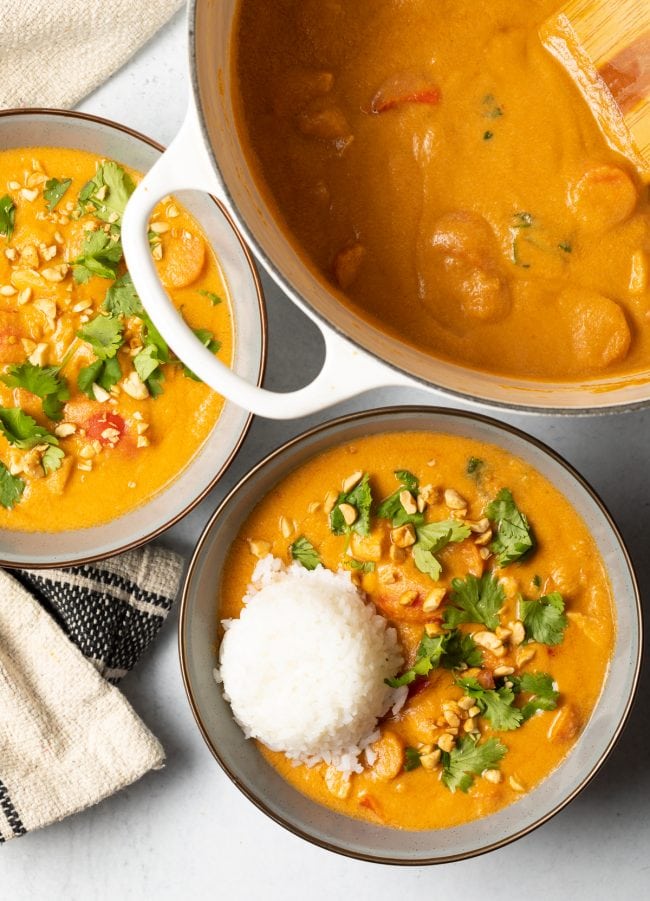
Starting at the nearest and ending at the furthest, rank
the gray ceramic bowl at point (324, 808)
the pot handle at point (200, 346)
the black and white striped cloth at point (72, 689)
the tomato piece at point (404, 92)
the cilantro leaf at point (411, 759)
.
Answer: the pot handle at point (200, 346)
the tomato piece at point (404, 92)
the gray ceramic bowl at point (324, 808)
the cilantro leaf at point (411, 759)
the black and white striped cloth at point (72, 689)

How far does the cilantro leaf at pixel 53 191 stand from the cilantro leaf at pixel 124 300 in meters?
0.25

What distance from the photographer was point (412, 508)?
2240 millimetres

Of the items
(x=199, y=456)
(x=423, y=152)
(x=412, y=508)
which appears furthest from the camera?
(x=199, y=456)

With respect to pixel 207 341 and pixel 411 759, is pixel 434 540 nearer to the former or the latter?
pixel 411 759

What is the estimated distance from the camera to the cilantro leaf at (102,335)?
7.63ft

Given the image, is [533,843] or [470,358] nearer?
[470,358]

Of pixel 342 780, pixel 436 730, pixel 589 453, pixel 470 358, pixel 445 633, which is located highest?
pixel 470 358

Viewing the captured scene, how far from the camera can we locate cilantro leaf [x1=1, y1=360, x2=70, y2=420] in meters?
2.32

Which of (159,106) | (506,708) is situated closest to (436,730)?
(506,708)

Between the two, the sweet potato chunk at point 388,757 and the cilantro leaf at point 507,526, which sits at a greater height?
the cilantro leaf at point 507,526

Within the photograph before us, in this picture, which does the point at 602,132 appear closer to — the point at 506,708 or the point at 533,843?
the point at 506,708

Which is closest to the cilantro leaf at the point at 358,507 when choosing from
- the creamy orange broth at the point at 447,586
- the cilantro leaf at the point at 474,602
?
Result: the creamy orange broth at the point at 447,586

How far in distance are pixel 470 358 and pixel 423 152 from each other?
0.38m

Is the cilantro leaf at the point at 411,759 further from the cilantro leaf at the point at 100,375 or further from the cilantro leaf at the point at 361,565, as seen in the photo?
the cilantro leaf at the point at 100,375
